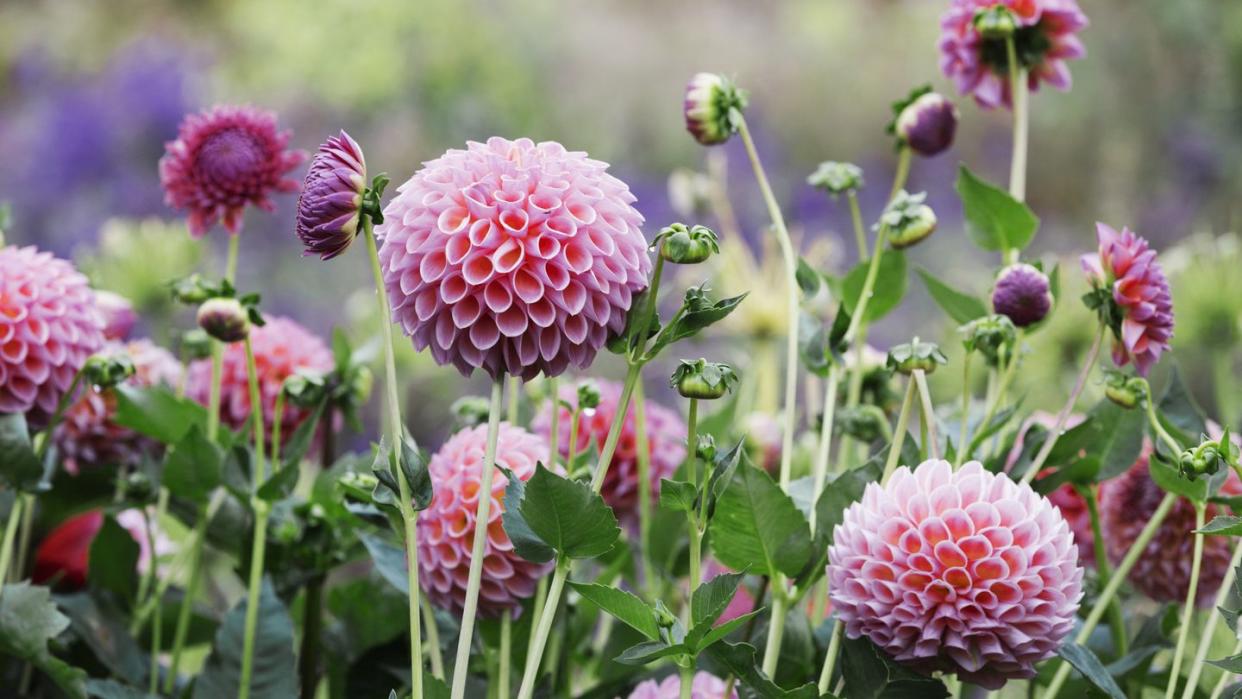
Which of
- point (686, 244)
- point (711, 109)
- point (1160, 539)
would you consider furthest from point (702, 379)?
point (1160, 539)

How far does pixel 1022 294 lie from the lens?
0.41 m

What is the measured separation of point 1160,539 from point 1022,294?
0.14 meters

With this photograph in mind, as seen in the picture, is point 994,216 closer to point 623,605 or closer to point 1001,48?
point 1001,48

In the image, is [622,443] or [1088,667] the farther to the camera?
[622,443]

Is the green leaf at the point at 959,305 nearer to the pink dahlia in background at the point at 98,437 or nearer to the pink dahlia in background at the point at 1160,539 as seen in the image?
the pink dahlia in background at the point at 1160,539

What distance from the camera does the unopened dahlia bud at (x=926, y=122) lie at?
0.48 m

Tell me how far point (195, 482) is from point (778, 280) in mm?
442

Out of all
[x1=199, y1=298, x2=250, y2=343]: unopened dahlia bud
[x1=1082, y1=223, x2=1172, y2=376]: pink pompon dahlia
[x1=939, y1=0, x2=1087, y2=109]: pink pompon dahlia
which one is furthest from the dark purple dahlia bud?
[x1=199, y1=298, x2=250, y2=343]: unopened dahlia bud

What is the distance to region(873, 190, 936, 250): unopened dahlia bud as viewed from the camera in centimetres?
Answer: 43

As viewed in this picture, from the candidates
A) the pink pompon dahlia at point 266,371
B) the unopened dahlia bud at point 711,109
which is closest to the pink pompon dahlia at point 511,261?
Result: the unopened dahlia bud at point 711,109

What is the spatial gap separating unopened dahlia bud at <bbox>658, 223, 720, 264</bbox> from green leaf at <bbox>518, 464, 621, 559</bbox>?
6 cm

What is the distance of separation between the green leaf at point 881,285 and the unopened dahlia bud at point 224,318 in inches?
8.3

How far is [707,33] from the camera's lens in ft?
11.2

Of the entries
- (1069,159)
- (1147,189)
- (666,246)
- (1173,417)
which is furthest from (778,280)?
(1069,159)
